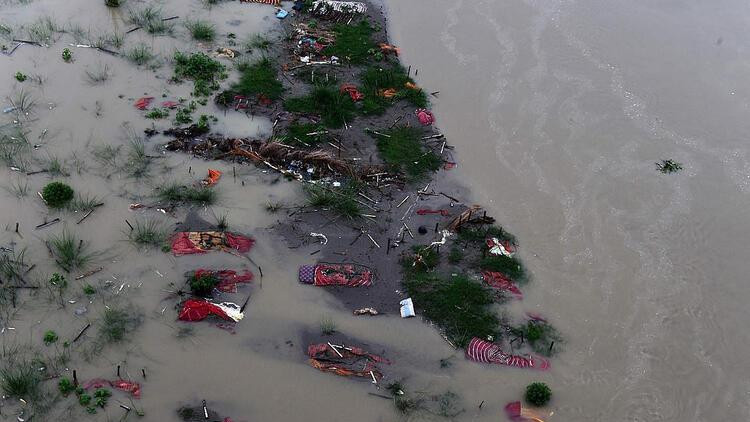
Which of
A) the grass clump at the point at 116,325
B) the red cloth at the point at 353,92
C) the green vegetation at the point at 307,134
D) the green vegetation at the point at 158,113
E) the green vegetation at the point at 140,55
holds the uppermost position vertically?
the red cloth at the point at 353,92

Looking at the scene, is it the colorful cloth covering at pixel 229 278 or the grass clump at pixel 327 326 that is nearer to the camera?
the grass clump at pixel 327 326

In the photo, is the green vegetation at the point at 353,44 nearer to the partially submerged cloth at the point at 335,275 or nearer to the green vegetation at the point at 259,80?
the green vegetation at the point at 259,80

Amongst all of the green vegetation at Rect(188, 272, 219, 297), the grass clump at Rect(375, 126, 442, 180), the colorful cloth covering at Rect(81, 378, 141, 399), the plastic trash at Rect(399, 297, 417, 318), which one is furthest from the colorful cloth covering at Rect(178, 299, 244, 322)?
the grass clump at Rect(375, 126, 442, 180)

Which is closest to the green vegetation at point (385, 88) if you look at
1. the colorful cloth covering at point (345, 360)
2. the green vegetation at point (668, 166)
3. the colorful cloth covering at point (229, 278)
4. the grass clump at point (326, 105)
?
the grass clump at point (326, 105)

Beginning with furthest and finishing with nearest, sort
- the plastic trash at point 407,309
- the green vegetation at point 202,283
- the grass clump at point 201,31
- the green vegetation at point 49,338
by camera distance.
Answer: the grass clump at point 201,31 → the plastic trash at point 407,309 → the green vegetation at point 202,283 → the green vegetation at point 49,338

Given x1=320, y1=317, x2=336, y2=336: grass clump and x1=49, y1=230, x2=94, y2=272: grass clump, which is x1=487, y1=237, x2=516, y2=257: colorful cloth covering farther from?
x1=49, y1=230, x2=94, y2=272: grass clump

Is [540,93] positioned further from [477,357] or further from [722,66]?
[477,357]

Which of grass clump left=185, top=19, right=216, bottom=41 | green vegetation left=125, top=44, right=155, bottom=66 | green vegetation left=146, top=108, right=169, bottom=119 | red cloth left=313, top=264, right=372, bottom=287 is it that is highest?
grass clump left=185, top=19, right=216, bottom=41
